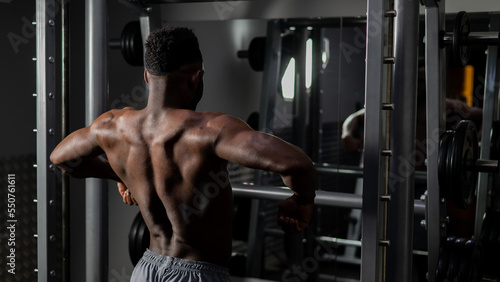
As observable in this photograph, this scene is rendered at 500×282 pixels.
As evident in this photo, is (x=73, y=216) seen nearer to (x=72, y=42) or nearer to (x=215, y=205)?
(x=72, y=42)

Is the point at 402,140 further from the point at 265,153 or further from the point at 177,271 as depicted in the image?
the point at 177,271

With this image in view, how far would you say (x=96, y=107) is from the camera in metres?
1.88

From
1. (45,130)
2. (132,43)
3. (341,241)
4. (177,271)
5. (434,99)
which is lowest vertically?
(341,241)

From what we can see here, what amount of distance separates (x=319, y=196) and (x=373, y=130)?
474mm

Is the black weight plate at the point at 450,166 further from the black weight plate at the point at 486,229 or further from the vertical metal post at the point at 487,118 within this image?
the vertical metal post at the point at 487,118

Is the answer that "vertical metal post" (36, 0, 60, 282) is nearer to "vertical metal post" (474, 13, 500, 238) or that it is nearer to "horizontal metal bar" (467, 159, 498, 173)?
"horizontal metal bar" (467, 159, 498, 173)

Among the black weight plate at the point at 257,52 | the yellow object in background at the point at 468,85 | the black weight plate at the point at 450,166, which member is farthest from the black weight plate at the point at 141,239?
the yellow object in background at the point at 468,85

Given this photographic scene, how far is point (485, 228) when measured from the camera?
8.39ft

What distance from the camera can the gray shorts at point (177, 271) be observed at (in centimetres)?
133

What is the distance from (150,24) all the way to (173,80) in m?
1.13

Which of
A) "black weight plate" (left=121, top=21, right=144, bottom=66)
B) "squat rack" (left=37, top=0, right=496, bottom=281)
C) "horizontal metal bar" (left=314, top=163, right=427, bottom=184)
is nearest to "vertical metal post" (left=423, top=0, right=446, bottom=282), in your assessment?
"squat rack" (left=37, top=0, right=496, bottom=281)

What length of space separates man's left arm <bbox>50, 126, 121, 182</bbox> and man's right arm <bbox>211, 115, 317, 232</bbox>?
0.42 m

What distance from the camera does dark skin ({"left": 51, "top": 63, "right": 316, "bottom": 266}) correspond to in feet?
3.97
